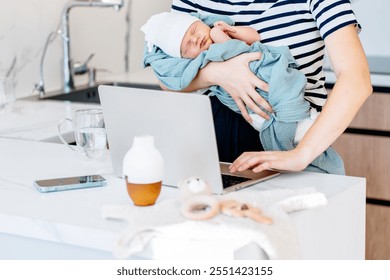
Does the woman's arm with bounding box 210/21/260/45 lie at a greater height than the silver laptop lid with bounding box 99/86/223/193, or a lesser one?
greater

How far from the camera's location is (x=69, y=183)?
165 centimetres

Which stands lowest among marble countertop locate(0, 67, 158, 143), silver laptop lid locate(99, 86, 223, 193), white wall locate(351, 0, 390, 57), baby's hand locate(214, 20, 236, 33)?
marble countertop locate(0, 67, 158, 143)

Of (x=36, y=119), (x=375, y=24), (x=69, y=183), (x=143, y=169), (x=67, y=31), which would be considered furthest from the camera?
(x=375, y=24)

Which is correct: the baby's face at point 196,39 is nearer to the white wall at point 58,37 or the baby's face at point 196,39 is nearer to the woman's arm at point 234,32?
the woman's arm at point 234,32

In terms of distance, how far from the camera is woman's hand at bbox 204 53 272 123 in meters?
1.83

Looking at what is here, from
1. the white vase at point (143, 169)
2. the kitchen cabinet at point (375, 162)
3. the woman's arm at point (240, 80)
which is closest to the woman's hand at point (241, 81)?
the woman's arm at point (240, 80)

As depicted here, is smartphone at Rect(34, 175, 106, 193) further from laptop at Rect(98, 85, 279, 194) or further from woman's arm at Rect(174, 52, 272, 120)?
woman's arm at Rect(174, 52, 272, 120)

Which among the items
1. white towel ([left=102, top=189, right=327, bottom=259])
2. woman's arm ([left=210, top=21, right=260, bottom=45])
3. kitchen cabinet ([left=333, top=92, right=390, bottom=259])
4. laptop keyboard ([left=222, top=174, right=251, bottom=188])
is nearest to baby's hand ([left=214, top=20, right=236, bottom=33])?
woman's arm ([left=210, top=21, right=260, bottom=45])

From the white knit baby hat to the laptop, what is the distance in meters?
0.33

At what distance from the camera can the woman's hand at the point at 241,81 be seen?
6.00 feet

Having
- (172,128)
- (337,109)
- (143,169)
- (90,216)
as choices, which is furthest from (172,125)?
(337,109)

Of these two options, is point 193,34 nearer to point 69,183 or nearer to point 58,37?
point 69,183

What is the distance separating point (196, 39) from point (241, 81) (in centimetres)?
17

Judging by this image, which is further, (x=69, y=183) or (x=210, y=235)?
(x=69, y=183)
